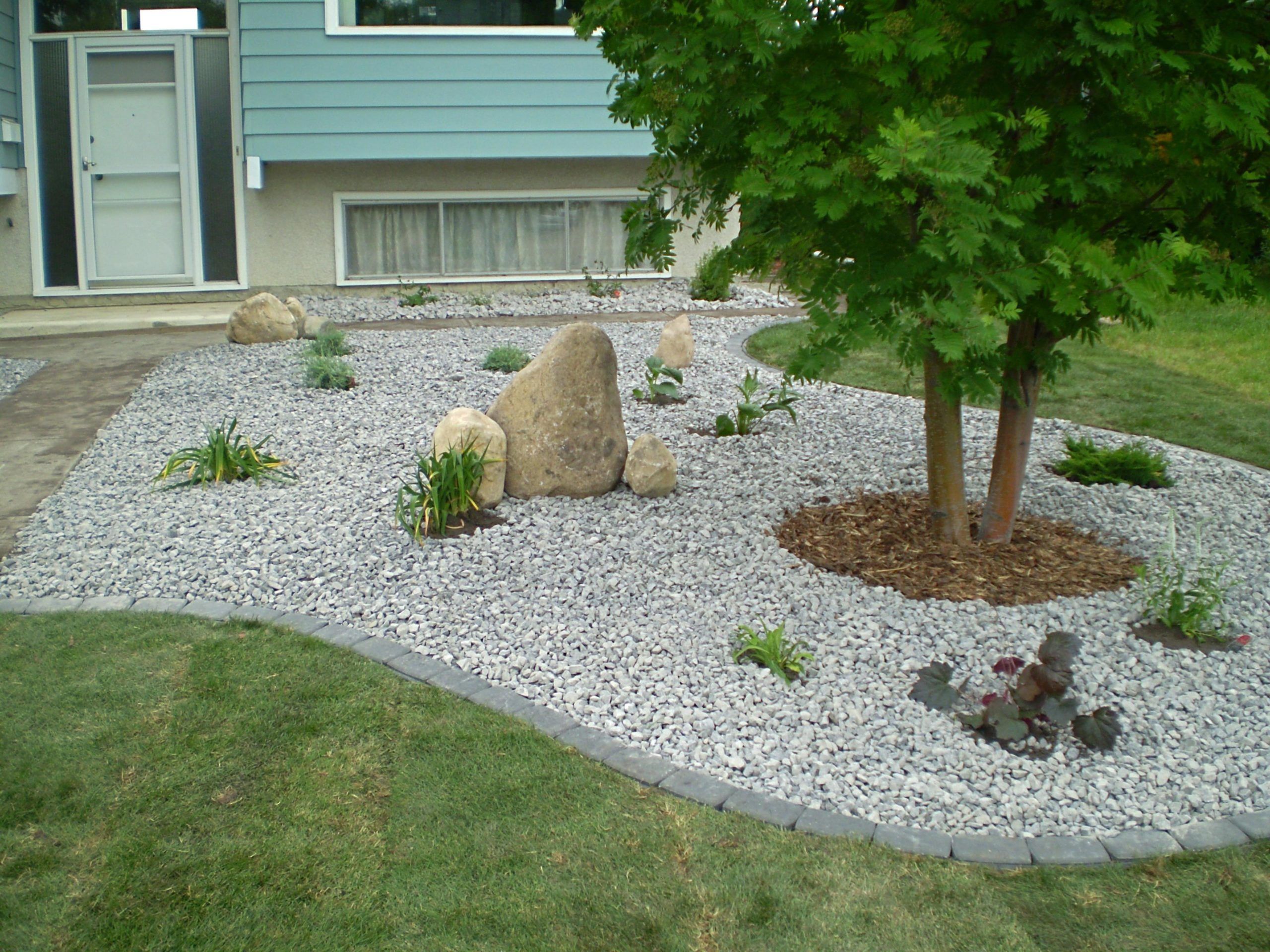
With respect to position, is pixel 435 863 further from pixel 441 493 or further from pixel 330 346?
pixel 330 346

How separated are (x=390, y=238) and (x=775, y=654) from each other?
30.8 feet

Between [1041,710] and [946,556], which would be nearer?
[1041,710]

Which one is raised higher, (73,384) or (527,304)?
(527,304)

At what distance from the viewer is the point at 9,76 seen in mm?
11320

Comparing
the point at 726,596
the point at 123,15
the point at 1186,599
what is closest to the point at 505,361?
the point at 726,596

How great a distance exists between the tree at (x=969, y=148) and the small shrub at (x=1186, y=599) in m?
1.07

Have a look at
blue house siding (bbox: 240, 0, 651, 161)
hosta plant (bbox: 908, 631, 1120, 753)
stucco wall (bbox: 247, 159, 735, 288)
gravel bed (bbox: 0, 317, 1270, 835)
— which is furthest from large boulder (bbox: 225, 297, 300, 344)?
hosta plant (bbox: 908, 631, 1120, 753)

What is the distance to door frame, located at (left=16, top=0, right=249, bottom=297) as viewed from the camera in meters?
11.5

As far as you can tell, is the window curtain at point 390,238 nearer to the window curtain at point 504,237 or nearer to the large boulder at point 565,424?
the window curtain at point 504,237

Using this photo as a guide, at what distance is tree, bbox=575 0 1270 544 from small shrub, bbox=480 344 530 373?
4.03m

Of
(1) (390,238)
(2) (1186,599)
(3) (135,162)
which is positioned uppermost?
(3) (135,162)

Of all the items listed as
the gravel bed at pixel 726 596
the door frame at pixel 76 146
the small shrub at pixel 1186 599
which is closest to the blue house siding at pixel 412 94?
the door frame at pixel 76 146

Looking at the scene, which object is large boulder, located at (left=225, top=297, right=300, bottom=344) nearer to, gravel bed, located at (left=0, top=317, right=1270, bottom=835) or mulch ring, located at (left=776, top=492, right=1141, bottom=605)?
gravel bed, located at (left=0, top=317, right=1270, bottom=835)

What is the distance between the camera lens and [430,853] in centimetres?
338
